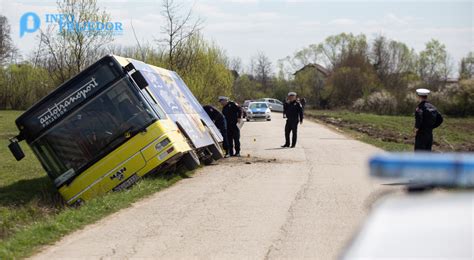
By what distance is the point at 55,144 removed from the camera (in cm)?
1195

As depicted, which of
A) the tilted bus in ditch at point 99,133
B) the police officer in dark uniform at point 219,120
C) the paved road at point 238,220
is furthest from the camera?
the police officer in dark uniform at point 219,120

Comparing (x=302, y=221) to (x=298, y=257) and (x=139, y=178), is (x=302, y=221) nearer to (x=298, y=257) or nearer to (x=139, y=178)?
(x=298, y=257)

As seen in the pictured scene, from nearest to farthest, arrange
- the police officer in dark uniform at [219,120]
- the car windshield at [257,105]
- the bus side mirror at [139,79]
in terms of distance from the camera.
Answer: the bus side mirror at [139,79] → the police officer in dark uniform at [219,120] → the car windshield at [257,105]

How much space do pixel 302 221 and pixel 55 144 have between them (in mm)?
6062

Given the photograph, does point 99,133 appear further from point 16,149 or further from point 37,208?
point 37,208

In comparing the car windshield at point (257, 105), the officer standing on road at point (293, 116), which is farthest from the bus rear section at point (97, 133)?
the car windshield at point (257, 105)

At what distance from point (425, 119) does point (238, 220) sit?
4.94 m

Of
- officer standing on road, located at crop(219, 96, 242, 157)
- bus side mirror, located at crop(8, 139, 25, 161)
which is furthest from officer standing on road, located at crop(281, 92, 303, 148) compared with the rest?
bus side mirror, located at crop(8, 139, 25, 161)

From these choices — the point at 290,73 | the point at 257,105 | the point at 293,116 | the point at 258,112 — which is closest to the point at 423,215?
the point at 293,116

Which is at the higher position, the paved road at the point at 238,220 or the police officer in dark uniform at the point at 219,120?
the police officer in dark uniform at the point at 219,120

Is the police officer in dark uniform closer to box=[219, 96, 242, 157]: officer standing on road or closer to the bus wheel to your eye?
box=[219, 96, 242, 157]: officer standing on road

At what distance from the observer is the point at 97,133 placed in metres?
11.9

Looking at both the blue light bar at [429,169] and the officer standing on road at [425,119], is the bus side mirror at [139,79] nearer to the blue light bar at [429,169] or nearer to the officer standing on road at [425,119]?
the officer standing on road at [425,119]

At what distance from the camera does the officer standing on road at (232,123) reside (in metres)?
17.7
